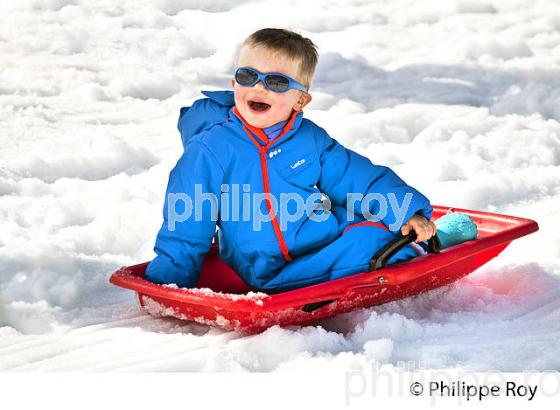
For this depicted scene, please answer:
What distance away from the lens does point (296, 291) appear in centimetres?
209

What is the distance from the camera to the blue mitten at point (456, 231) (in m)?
2.63

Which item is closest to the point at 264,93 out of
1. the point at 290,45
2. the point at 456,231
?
the point at 290,45

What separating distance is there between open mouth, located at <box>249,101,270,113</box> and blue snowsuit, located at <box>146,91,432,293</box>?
6 cm

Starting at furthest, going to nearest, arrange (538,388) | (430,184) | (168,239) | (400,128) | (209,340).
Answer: (400,128) < (430,184) < (168,239) < (209,340) < (538,388)

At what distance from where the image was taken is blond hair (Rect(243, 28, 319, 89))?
2.31m

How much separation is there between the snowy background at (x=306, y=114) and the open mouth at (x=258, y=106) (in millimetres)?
617

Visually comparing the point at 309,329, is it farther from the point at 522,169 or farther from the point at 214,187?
the point at 522,169

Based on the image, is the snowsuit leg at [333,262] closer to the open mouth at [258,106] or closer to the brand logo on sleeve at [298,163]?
the brand logo on sleeve at [298,163]

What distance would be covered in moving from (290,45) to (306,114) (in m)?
2.48

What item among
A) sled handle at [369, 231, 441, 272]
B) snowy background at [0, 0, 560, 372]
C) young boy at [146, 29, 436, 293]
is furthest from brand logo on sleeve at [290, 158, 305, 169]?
snowy background at [0, 0, 560, 372]

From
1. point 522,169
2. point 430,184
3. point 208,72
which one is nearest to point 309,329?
point 430,184

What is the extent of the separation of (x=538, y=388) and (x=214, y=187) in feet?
3.30

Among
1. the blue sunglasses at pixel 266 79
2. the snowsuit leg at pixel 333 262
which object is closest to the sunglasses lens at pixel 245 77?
the blue sunglasses at pixel 266 79

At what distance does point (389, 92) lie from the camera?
5.16 metres
